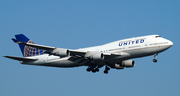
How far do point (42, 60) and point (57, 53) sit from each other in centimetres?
694

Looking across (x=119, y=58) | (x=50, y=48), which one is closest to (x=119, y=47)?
(x=119, y=58)

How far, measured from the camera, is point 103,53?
144ft

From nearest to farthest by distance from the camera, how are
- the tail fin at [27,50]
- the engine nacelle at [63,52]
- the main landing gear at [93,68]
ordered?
the engine nacelle at [63,52], the main landing gear at [93,68], the tail fin at [27,50]

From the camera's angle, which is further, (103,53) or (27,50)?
(27,50)

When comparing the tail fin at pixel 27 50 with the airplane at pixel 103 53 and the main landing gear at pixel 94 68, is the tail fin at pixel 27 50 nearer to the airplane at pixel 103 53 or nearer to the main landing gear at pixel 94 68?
the airplane at pixel 103 53

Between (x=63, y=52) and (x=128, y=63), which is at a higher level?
(x=63, y=52)

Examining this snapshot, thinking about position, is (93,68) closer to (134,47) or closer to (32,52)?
(134,47)

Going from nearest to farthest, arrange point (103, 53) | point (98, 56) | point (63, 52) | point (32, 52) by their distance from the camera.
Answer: point (63, 52), point (98, 56), point (103, 53), point (32, 52)

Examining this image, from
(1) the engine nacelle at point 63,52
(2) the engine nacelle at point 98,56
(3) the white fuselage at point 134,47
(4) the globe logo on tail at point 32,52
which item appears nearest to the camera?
(3) the white fuselage at point 134,47

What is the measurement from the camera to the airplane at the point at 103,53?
141 feet

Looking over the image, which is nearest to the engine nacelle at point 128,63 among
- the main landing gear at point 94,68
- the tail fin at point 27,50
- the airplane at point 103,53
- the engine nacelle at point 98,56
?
the airplane at point 103,53

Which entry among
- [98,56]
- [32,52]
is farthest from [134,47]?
[32,52]

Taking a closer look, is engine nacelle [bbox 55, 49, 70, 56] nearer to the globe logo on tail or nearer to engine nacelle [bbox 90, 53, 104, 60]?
engine nacelle [bbox 90, 53, 104, 60]

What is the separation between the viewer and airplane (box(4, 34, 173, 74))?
42.9m
